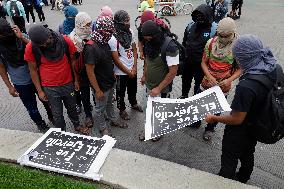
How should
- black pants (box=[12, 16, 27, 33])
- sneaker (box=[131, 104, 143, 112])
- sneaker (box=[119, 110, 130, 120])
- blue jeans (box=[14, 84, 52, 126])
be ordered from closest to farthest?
1. blue jeans (box=[14, 84, 52, 126])
2. sneaker (box=[119, 110, 130, 120])
3. sneaker (box=[131, 104, 143, 112])
4. black pants (box=[12, 16, 27, 33])

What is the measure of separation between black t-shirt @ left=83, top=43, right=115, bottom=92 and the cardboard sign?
2.81 ft

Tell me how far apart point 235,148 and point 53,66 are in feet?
8.00

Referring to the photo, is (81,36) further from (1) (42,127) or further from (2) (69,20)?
(1) (42,127)

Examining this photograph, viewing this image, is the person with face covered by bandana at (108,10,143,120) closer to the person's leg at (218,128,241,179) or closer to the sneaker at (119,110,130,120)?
the sneaker at (119,110,130,120)

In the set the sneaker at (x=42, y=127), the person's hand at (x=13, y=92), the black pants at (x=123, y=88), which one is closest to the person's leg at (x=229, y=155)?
the black pants at (x=123, y=88)

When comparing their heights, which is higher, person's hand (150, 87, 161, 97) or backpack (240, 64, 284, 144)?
backpack (240, 64, 284, 144)

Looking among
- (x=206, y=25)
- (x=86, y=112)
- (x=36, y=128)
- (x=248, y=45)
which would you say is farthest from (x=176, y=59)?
(x=36, y=128)

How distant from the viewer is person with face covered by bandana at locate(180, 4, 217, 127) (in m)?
4.18

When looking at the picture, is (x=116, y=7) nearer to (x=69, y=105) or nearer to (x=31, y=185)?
(x=69, y=105)

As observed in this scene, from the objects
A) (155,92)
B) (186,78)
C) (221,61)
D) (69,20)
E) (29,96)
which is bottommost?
(29,96)

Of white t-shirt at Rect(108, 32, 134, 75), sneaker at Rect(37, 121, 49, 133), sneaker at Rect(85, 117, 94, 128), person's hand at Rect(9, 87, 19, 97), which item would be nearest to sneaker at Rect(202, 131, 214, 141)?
white t-shirt at Rect(108, 32, 134, 75)

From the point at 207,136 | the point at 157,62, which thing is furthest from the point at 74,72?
the point at 207,136

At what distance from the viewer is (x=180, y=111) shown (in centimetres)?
348

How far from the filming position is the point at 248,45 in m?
2.58
